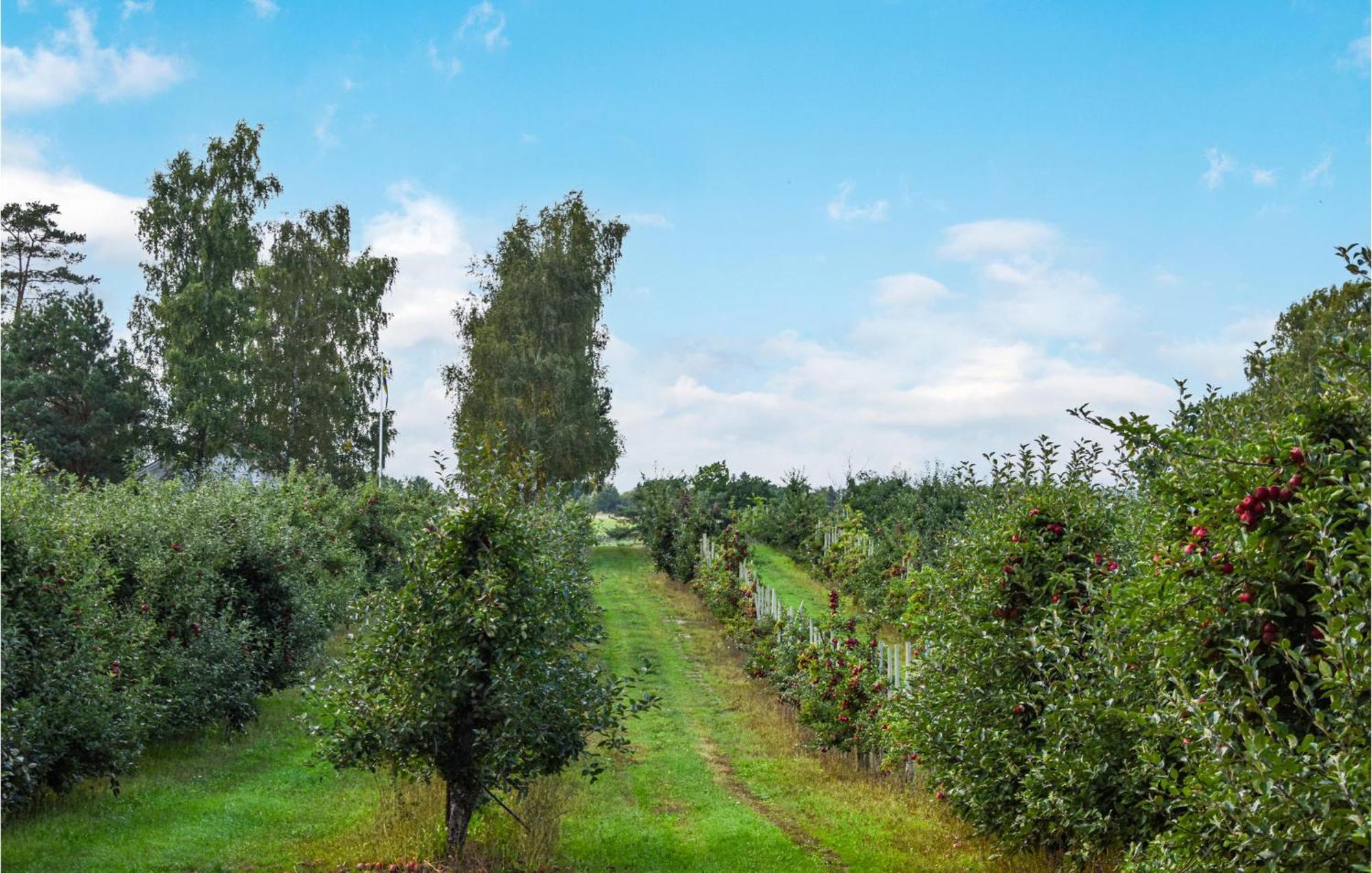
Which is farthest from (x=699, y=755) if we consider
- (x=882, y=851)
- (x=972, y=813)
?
(x=972, y=813)

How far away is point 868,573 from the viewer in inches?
874

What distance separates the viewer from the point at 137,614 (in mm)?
10797

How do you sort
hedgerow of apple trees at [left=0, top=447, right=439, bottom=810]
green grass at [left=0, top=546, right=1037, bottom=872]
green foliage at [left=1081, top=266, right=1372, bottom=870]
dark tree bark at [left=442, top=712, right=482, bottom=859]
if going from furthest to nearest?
hedgerow of apple trees at [left=0, top=447, right=439, bottom=810], green grass at [left=0, top=546, right=1037, bottom=872], dark tree bark at [left=442, top=712, right=482, bottom=859], green foliage at [left=1081, top=266, right=1372, bottom=870]

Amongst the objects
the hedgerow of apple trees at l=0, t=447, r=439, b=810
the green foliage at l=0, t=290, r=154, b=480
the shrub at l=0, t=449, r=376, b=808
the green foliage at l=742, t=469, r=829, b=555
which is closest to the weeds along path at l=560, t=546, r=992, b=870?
the hedgerow of apple trees at l=0, t=447, r=439, b=810

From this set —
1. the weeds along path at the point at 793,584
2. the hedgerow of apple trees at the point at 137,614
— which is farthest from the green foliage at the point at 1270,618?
the weeds along path at the point at 793,584

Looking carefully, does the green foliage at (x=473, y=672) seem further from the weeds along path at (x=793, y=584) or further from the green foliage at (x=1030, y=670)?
the weeds along path at (x=793, y=584)

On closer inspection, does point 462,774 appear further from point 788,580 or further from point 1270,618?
point 788,580

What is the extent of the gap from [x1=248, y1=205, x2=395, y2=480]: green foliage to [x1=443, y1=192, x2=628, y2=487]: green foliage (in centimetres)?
336

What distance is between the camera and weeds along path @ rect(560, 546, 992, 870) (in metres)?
8.27

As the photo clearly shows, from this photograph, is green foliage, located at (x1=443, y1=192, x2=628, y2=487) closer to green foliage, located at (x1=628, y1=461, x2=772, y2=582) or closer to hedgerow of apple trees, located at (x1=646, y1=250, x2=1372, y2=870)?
green foliage, located at (x1=628, y1=461, x2=772, y2=582)

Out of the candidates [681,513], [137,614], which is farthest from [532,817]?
[681,513]

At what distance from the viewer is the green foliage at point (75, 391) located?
3253 cm

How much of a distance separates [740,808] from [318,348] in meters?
32.0

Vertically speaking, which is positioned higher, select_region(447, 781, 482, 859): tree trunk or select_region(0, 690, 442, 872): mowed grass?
select_region(447, 781, 482, 859): tree trunk
